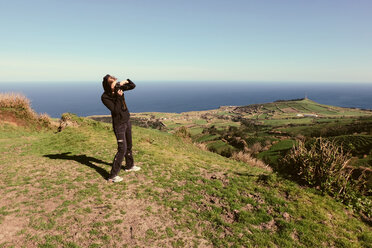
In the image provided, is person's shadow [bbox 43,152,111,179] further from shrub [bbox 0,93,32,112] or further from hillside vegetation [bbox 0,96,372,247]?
shrub [bbox 0,93,32,112]

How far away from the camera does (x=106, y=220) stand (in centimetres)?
505

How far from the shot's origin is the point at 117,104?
6676mm

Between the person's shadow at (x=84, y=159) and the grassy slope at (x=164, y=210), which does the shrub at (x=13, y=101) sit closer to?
the person's shadow at (x=84, y=159)

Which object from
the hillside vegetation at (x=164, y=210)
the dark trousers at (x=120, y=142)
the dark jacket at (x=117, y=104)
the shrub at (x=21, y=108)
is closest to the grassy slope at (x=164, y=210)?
the hillside vegetation at (x=164, y=210)

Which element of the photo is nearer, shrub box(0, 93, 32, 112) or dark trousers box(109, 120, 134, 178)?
dark trousers box(109, 120, 134, 178)

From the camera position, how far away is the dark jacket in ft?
21.7

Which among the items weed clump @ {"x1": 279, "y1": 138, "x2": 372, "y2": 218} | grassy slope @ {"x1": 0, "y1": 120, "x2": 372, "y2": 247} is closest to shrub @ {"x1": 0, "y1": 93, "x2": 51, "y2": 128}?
grassy slope @ {"x1": 0, "y1": 120, "x2": 372, "y2": 247}

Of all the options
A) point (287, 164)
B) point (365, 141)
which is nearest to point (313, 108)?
point (365, 141)

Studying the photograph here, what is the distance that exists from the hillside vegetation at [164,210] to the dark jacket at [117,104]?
8.36 feet

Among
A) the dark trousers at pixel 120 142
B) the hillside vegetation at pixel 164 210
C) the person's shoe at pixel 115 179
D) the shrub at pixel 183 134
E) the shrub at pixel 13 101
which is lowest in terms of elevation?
the shrub at pixel 183 134

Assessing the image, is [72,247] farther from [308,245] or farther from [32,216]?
[308,245]

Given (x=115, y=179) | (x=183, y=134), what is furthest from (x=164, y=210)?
(x=183, y=134)

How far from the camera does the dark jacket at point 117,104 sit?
661 cm

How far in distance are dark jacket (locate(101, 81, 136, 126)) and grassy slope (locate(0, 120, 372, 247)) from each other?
254 centimetres
